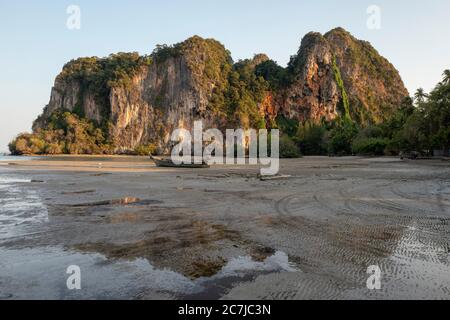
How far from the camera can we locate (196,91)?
133 m

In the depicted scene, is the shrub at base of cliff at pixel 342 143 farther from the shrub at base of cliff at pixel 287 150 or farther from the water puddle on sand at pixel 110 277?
the water puddle on sand at pixel 110 277

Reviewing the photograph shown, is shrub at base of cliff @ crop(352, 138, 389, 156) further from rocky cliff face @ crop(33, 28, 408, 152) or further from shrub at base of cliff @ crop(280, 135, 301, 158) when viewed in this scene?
rocky cliff face @ crop(33, 28, 408, 152)

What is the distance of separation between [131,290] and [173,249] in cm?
215

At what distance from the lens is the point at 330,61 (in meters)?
153

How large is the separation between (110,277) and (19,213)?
7.59m

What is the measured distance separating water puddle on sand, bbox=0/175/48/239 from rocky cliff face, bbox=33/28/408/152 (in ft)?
397

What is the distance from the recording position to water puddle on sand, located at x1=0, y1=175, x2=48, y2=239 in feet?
28.7

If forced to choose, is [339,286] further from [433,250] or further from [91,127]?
[91,127]

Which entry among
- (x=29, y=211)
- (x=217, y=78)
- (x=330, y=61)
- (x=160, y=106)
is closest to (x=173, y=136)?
(x=160, y=106)

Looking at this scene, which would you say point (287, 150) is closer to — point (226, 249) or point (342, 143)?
point (342, 143)

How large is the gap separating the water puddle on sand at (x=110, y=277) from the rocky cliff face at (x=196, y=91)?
425 ft

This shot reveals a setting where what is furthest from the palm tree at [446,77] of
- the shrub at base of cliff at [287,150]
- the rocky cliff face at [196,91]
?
the rocky cliff face at [196,91]

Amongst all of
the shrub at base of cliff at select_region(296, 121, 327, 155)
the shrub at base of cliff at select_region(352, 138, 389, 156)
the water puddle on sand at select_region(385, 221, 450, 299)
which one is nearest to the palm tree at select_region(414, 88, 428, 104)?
the shrub at base of cliff at select_region(352, 138, 389, 156)

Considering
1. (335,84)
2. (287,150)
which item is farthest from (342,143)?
(335,84)
